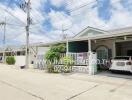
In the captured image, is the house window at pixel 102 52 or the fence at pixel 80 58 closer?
the fence at pixel 80 58

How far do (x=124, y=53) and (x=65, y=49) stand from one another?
247 inches

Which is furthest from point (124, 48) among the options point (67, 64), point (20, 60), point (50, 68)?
point (20, 60)

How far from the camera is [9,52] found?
35.7 m

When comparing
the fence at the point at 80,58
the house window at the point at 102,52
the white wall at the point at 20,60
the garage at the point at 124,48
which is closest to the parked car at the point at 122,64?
the fence at the point at 80,58

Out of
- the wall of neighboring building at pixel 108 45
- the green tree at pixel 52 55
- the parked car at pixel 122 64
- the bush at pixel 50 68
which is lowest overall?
the bush at pixel 50 68

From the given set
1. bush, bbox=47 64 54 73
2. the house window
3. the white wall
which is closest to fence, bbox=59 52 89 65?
bush, bbox=47 64 54 73

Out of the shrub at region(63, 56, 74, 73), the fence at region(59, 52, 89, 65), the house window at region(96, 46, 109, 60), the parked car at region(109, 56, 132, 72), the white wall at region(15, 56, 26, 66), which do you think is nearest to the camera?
the parked car at region(109, 56, 132, 72)

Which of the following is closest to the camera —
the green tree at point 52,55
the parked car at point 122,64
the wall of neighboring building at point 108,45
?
the parked car at point 122,64

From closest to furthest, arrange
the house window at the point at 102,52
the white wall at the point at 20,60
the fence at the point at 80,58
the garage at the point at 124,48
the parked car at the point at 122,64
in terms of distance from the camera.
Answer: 1. the parked car at the point at 122,64
2. the fence at the point at 80,58
3. the house window at the point at 102,52
4. the garage at the point at 124,48
5. the white wall at the point at 20,60

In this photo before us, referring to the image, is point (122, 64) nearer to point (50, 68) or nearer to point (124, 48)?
point (124, 48)

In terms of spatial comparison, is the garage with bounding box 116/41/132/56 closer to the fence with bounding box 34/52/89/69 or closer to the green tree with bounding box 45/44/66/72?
the fence with bounding box 34/52/89/69

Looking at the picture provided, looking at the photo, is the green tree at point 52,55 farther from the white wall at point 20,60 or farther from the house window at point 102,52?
the white wall at point 20,60

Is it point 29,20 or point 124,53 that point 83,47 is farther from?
point 29,20

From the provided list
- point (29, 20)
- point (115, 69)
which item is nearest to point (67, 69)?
point (115, 69)
